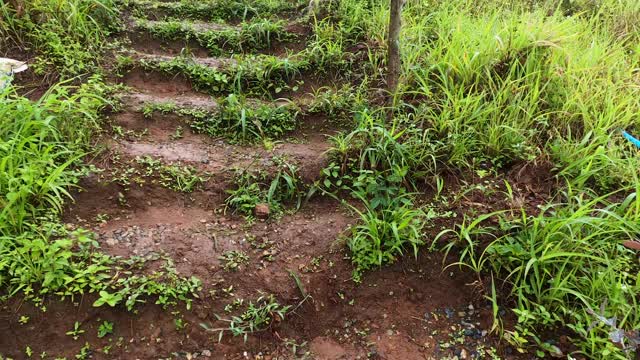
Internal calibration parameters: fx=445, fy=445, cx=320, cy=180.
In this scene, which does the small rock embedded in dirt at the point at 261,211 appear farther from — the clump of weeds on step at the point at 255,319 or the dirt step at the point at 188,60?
the dirt step at the point at 188,60

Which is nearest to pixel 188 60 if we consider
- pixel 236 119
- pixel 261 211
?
pixel 236 119

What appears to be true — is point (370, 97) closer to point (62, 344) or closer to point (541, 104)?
point (541, 104)

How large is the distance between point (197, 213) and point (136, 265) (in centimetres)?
57

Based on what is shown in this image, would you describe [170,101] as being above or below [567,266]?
above

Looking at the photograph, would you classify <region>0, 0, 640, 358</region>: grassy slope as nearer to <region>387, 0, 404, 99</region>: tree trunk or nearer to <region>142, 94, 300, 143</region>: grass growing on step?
<region>387, 0, 404, 99</region>: tree trunk

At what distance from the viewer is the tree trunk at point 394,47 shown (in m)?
3.10

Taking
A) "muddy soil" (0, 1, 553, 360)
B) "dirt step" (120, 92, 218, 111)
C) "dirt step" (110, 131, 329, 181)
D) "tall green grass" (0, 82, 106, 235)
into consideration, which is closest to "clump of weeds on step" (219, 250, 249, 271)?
"muddy soil" (0, 1, 553, 360)

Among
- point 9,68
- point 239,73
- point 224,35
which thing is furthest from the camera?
point 224,35

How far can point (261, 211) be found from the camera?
→ 114 inches

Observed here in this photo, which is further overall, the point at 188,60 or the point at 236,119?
the point at 188,60

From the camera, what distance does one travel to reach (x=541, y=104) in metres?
3.28

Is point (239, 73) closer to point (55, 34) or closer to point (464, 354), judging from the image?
point (55, 34)

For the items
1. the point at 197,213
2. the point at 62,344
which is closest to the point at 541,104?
the point at 197,213

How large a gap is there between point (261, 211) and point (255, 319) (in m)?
0.75
